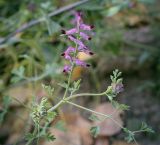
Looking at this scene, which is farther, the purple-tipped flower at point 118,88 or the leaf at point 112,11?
the leaf at point 112,11

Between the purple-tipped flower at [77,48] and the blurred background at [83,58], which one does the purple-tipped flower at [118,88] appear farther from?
the blurred background at [83,58]

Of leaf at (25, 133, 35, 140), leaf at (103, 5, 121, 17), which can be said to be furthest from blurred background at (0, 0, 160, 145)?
leaf at (25, 133, 35, 140)

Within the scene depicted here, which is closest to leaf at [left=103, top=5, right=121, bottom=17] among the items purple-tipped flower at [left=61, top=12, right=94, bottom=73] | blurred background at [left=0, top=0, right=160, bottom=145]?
blurred background at [left=0, top=0, right=160, bottom=145]

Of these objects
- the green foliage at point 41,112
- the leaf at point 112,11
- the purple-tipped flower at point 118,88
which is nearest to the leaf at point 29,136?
the green foliage at point 41,112

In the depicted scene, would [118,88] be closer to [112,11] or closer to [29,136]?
[29,136]

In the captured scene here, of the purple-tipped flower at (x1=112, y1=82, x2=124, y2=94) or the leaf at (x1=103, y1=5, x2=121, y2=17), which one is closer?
the purple-tipped flower at (x1=112, y1=82, x2=124, y2=94)

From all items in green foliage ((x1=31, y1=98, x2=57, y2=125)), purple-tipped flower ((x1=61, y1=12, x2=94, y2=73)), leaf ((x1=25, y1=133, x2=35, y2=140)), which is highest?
purple-tipped flower ((x1=61, y1=12, x2=94, y2=73))

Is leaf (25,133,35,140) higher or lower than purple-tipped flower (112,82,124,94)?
lower

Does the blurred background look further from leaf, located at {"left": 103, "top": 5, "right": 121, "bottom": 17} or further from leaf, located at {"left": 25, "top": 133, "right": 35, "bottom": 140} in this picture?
leaf, located at {"left": 25, "top": 133, "right": 35, "bottom": 140}
